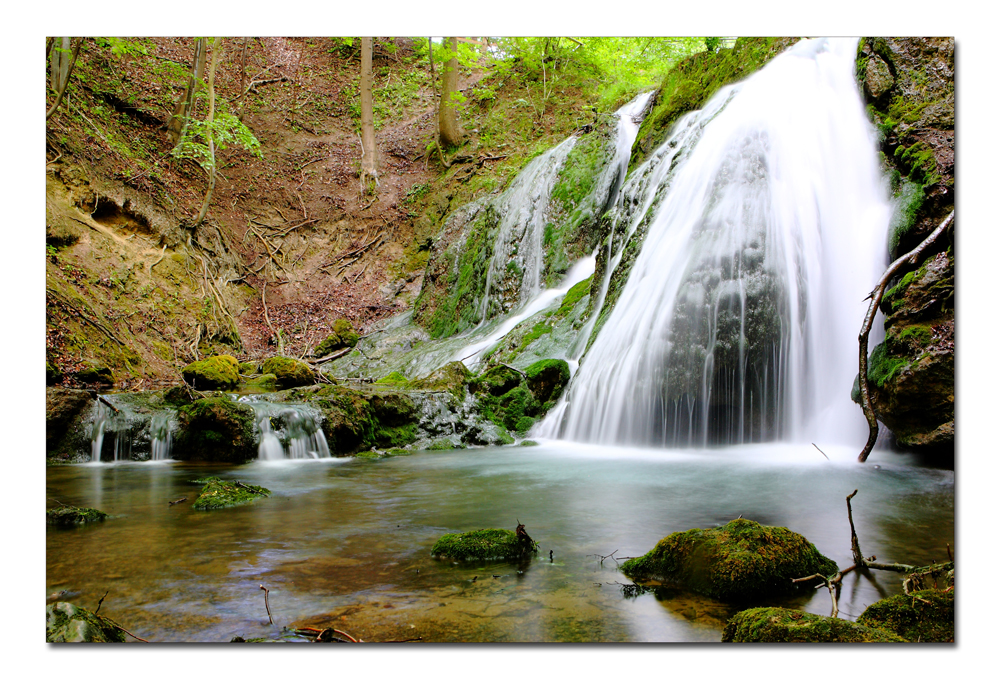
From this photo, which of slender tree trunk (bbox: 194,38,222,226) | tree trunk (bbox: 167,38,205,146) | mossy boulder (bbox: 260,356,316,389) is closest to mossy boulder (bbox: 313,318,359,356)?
slender tree trunk (bbox: 194,38,222,226)

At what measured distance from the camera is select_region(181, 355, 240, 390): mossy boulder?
618 cm

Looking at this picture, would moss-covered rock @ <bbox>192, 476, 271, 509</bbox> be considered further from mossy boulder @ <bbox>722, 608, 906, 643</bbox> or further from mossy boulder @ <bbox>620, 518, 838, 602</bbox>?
mossy boulder @ <bbox>722, 608, 906, 643</bbox>

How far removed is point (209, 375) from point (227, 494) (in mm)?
3605

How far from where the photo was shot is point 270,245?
431 inches

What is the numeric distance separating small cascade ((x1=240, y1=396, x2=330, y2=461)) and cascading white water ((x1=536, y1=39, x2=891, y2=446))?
1.91 meters

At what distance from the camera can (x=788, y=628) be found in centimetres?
156

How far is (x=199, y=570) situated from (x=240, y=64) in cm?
616

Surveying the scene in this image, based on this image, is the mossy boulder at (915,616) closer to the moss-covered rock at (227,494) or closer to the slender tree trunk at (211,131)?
the moss-covered rock at (227,494)

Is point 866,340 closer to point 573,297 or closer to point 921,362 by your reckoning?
point 921,362

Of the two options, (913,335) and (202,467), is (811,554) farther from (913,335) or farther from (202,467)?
(202,467)

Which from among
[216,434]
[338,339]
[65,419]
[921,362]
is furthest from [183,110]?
[921,362]

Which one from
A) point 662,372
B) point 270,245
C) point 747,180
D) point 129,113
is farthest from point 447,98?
point 662,372

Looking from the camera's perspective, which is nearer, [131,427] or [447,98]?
[131,427]

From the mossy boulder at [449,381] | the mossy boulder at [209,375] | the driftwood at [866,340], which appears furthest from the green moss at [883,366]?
the mossy boulder at [209,375]
